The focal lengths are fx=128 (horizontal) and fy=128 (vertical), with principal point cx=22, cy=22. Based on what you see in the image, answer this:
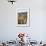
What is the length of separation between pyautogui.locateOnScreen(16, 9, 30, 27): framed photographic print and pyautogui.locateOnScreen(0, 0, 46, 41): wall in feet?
0.37

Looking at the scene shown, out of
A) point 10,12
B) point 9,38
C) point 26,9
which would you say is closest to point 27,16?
point 26,9

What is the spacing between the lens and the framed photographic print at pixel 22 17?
15.5 ft

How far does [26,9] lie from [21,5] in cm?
24

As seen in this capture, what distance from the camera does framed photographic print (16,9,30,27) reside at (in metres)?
4.72

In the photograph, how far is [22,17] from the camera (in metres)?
4.76

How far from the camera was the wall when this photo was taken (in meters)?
4.68

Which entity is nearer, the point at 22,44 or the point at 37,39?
the point at 22,44

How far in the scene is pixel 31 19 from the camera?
15.4 feet

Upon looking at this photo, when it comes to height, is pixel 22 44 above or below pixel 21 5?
below

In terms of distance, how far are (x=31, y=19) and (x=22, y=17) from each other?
0.35 meters

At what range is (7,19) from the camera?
4.79m

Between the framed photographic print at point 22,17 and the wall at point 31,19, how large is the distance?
0.37 feet

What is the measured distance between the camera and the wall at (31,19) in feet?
15.3

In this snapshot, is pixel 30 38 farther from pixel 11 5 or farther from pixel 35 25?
pixel 11 5
